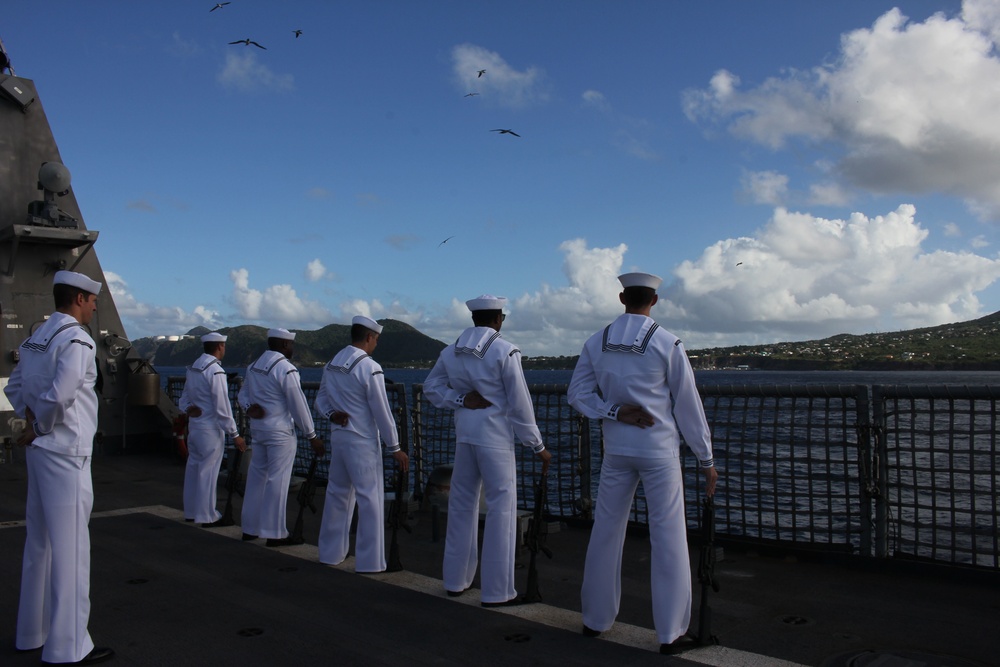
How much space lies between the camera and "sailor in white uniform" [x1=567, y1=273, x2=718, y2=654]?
4.32 m

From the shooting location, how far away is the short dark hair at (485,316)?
5.49 m

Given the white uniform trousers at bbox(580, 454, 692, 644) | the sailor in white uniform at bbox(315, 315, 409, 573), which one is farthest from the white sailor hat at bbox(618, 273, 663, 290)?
the sailor in white uniform at bbox(315, 315, 409, 573)

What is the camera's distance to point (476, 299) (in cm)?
550

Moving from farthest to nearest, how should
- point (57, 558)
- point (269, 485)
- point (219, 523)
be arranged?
point (219, 523)
point (269, 485)
point (57, 558)

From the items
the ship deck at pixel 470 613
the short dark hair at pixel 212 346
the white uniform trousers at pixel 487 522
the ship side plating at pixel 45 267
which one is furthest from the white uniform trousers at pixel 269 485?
the ship side plating at pixel 45 267

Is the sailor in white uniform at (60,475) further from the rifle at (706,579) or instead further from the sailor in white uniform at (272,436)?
the rifle at (706,579)

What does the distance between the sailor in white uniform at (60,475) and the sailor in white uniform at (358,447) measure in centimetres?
226

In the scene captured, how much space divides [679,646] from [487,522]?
1573 millimetres

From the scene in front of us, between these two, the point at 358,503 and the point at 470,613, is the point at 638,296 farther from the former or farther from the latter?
the point at 358,503

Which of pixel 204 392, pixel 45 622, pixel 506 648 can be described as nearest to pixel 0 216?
pixel 204 392

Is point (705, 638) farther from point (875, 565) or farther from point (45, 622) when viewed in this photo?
point (45, 622)

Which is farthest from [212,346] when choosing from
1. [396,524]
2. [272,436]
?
[396,524]

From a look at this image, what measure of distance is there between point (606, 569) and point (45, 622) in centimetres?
309

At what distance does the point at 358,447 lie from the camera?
637 cm
